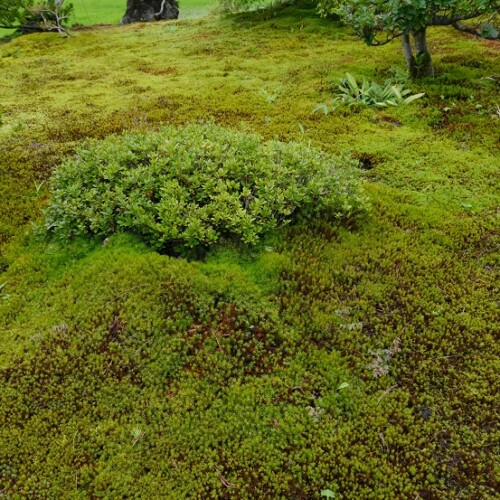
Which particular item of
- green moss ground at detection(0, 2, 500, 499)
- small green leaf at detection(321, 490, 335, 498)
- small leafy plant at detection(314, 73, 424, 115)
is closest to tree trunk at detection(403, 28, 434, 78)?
small leafy plant at detection(314, 73, 424, 115)

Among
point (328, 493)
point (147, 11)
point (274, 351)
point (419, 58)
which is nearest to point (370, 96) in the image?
point (419, 58)

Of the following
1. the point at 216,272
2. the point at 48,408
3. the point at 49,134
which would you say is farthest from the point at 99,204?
the point at 49,134

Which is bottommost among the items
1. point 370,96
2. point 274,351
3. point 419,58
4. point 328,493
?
point 328,493

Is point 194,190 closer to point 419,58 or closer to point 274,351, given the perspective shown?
point 274,351

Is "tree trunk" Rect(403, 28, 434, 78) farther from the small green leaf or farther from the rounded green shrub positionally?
the small green leaf

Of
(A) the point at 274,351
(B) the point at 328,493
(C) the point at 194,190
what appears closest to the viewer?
(B) the point at 328,493
